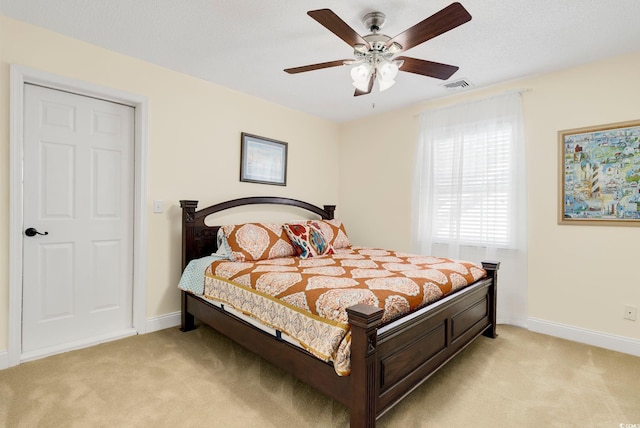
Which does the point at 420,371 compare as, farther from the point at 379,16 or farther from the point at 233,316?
the point at 379,16

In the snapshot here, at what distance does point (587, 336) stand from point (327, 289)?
99.2 inches

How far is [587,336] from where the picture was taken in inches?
109

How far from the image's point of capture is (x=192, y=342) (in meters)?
2.72

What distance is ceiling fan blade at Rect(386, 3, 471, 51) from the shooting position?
5.04ft

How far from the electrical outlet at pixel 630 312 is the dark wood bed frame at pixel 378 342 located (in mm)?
977

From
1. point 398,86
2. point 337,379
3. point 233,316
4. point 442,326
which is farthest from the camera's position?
point 398,86

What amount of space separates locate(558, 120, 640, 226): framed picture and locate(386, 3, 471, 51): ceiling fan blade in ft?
6.46

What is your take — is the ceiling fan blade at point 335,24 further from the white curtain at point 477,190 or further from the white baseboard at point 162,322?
the white baseboard at point 162,322

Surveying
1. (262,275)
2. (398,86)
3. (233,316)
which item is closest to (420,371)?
(262,275)

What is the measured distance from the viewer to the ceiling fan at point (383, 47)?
1.69m

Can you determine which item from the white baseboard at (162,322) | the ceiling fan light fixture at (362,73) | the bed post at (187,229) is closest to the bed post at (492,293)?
the ceiling fan light fixture at (362,73)

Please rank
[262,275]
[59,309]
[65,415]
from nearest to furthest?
1. [65,415]
2. [262,275]
3. [59,309]

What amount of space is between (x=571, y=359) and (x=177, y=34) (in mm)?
3851

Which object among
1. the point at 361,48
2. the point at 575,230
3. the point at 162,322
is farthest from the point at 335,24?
the point at 162,322
